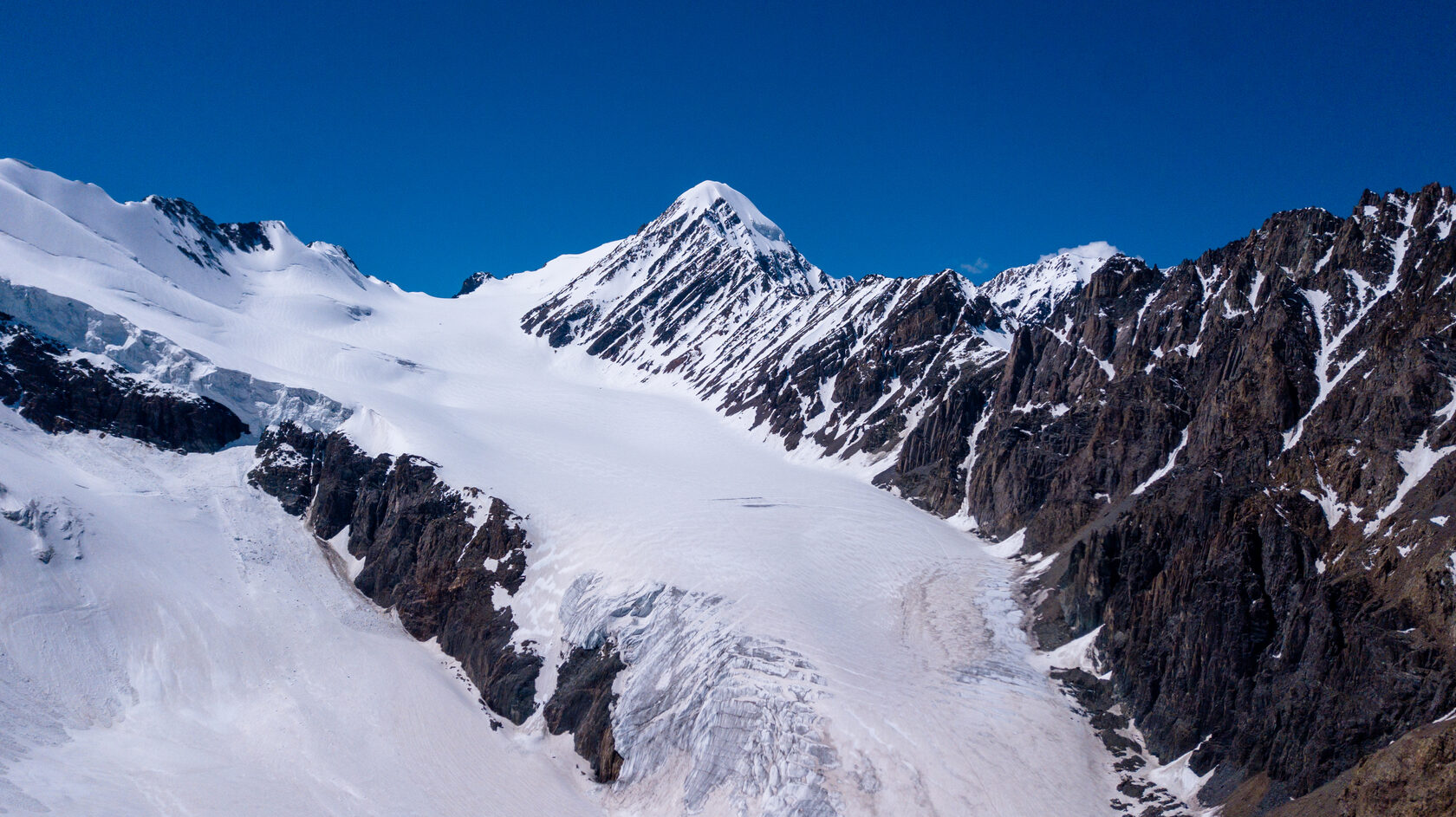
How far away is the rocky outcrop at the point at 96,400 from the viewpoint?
206ft

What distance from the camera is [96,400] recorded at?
65.6 meters

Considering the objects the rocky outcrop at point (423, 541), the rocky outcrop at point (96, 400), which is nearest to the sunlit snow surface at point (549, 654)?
the rocky outcrop at point (423, 541)

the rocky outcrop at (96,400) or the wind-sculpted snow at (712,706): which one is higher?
the rocky outcrop at (96,400)

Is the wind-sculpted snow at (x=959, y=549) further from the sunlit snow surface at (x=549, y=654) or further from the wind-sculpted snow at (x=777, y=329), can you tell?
the wind-sculpted snow at (x=777, y=329)

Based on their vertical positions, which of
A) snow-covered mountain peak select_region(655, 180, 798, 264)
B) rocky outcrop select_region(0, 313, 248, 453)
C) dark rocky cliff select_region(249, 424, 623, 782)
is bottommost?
dark rocky cliff select_region(249, 424, 623, 782)

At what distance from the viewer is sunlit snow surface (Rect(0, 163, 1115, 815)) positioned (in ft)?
107

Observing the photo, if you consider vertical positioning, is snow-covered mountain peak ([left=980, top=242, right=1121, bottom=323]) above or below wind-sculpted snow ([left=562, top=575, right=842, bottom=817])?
above

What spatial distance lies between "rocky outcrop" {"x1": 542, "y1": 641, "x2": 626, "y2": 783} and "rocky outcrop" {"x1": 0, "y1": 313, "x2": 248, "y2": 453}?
1747 inches

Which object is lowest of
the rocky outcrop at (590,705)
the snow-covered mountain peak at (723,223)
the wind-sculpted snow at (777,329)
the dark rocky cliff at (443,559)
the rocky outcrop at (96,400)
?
the rocky outcrop at (590,705)

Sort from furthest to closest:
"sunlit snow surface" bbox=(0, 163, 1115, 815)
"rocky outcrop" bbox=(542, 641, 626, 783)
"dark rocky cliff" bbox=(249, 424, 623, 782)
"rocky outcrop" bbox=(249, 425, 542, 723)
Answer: "rocky outcrop" bbox=(249, 425, 542, 723)
"dark rocky cliff" bbox=(249, 424, 623, 782)
"rocky outcrop" bbox=(542, 641, 626, 783)
"sunlit snow surface" bbox=(0, 163, 1115, 815)

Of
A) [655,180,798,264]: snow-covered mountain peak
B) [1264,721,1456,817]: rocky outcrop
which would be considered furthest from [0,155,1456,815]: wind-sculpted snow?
[655,180,798,264]: snow-covered mountain peak

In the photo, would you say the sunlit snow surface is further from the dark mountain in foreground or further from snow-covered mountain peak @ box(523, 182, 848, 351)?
snow-covered mountain peak @ box(523, 182, 848, 351)

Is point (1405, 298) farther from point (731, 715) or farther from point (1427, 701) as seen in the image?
point (731, 715)

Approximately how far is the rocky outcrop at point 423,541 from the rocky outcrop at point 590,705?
2452 millimetres
